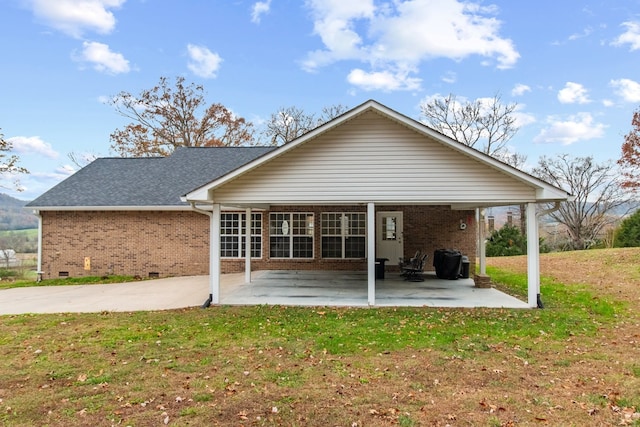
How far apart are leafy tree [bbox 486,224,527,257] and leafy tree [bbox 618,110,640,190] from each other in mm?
7036

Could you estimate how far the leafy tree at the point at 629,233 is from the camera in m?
22.4

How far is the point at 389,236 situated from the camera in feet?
48.9

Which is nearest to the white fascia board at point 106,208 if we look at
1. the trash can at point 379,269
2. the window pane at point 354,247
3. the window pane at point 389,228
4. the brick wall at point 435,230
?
the window pane at point 354,247

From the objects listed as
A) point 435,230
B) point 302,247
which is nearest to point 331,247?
point 302,247

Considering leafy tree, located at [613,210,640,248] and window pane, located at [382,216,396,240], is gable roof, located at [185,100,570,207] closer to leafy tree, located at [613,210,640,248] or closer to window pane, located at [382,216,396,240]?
window pane, located at [382,216,396,240]

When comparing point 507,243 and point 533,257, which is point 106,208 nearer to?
point 533,257

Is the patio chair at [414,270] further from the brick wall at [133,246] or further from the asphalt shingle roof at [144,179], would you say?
the brick wall at [133,246]

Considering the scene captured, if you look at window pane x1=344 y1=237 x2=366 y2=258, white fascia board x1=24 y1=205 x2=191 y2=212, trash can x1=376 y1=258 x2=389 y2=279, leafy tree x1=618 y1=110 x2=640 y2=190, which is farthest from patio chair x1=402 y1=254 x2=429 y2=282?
leafy tree x1=618 y1=110 x2=640 y2=190

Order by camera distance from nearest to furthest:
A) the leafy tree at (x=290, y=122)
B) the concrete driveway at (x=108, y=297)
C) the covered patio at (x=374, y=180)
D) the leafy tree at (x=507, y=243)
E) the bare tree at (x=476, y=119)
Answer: the covered patio at (x=374, y=180), the concrete driveway at (x=108, y=297), the leafy tree at (x=507, y=243), the bare tree at (x=476, y=119), the leafy tree at (x=290, y=122)

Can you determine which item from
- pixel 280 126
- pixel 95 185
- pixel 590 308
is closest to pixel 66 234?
pixel 95 185

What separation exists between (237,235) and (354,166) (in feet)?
24.5

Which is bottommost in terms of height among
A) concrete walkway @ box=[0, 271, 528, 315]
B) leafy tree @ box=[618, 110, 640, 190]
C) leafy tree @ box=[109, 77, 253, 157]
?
concrete walkway @ box=[0, 271, 528, 315]

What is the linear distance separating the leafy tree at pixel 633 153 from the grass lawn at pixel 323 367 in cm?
1048

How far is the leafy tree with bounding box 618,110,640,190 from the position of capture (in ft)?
52.8
